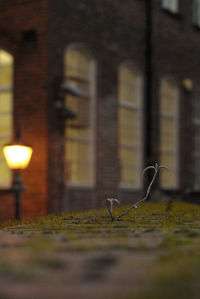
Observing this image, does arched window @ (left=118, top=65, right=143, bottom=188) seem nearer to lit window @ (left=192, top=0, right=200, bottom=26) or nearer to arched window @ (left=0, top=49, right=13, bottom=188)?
arched window @ (left=0, top=49, right=13, bottom=188)

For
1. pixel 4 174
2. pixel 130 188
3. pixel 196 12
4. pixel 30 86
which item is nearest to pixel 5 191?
pixel 4 174

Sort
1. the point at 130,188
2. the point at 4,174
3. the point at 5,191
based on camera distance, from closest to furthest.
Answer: the point at 5,191
the point at 4,174
the point at 130,188

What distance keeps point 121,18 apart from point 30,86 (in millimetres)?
3213

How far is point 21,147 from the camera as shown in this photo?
954 cm

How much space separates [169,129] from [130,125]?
71.6 inches

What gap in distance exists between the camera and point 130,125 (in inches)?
565

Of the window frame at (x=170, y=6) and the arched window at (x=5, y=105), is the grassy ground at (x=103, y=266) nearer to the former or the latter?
the arched window at (x=5, y=105)

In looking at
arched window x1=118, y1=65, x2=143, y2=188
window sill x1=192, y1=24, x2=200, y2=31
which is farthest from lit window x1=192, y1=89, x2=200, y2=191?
arched window x1=118, y1=65, x2=143, y2=188

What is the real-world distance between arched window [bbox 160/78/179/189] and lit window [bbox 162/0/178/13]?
177 cm

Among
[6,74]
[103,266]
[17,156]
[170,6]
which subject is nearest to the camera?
[103,266]

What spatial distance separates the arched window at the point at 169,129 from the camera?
15.6m

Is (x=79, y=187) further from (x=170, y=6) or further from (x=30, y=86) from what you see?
(x=170, y=6)

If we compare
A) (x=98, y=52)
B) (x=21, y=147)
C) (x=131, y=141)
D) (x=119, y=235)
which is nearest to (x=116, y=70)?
(x=98, y=52)

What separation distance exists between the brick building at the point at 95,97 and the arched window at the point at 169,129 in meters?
0.02
